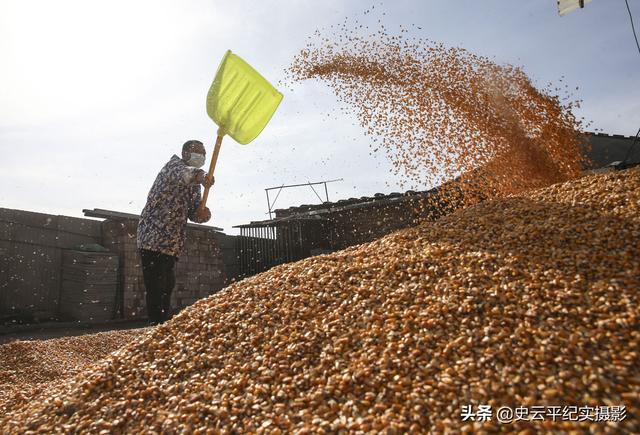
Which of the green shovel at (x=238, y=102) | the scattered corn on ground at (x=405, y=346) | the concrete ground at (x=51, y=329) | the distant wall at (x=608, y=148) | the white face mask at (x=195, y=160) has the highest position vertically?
the distant wall at (x=608, y=148)

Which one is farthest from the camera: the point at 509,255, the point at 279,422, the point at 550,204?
the point at 550,204

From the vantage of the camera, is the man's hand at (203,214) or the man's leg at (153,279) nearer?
the man's leg at (153,279)

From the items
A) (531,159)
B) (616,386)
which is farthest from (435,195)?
(616,386)

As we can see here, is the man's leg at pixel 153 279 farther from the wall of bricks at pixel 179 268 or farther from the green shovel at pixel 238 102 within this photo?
the wall of bricks at pixel 179 268

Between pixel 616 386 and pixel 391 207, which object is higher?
pixel 391 207

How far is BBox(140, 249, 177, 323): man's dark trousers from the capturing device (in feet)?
12.6

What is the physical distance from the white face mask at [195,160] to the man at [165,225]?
0.11 m

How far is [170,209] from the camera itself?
3.92 meters

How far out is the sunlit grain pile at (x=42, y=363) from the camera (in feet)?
8.64

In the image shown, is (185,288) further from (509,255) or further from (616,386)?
(616,386)

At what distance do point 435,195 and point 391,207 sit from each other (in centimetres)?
89

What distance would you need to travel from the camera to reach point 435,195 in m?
8.09

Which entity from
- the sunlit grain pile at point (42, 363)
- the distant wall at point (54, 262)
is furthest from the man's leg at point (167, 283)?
the distant wall at point (54, 262)

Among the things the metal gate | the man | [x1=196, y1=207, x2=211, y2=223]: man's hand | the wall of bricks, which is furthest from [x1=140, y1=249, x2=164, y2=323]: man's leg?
the metal gate
